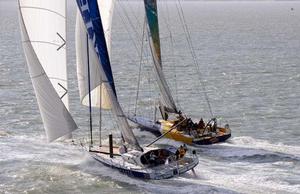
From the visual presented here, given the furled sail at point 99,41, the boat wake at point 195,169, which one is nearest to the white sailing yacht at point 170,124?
the boat wake at point 195,169

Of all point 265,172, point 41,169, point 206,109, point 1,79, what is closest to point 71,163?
point 41,169

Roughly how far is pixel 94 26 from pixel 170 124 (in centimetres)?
1293

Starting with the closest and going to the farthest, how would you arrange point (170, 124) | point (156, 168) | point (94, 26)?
point (156, 168) < point (94, 26) < point (170, 124)

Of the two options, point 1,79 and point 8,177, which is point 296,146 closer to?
point 8,177

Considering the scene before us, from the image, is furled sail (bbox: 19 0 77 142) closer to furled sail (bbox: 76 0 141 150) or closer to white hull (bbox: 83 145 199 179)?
furled sail (bbox: 76 0 141 150)

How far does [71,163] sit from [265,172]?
1146 cm

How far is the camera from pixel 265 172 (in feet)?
122

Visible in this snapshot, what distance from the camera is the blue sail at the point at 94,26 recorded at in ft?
118

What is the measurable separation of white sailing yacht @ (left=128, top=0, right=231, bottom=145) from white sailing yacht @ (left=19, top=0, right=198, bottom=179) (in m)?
4.52

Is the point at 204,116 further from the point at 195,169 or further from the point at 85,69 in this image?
the point at 85,69

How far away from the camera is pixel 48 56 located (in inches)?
1399

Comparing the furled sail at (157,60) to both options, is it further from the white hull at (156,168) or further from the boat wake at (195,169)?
the white hull at (156,168)

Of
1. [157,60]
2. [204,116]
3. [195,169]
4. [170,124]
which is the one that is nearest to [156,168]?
[195,169]

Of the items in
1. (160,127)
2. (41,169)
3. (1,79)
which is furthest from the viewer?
(1,79)
